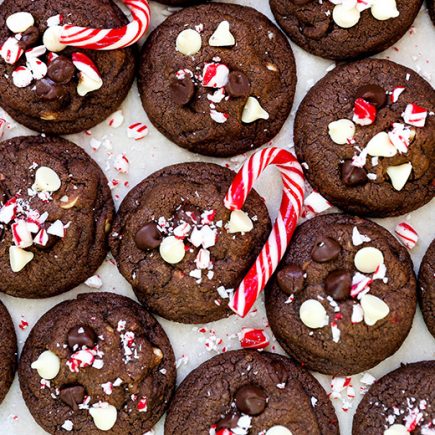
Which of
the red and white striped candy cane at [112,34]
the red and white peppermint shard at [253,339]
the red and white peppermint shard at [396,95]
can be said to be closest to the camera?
the red and white striped candy cane at [112,34]

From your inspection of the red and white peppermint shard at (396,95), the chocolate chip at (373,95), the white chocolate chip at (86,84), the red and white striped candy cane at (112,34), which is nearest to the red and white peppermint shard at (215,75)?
the red and white striped candy cane at (112,34)

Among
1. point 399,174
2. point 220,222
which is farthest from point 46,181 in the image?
point 399,174

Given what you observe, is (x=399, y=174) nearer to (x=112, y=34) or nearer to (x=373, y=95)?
(x=373, y=95)

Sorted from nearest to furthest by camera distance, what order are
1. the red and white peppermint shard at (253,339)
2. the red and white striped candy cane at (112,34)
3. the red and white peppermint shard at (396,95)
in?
the red and white striped candy cane at (112,34) < the red and white peppermint shard at (396,95) < the red and white peppermint shard at (253,339)

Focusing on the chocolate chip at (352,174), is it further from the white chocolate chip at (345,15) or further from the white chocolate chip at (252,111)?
the white chocolate chip at (345,15)

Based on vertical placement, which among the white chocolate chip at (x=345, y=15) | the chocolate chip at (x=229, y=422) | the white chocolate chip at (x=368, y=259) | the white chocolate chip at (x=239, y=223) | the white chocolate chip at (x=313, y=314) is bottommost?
the chocolate chip at (x=229, y=422)

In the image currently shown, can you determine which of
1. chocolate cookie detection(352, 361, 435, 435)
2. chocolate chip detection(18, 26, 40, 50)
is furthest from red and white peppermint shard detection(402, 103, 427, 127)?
chocolate chip detection(18, 26, 40, 50)

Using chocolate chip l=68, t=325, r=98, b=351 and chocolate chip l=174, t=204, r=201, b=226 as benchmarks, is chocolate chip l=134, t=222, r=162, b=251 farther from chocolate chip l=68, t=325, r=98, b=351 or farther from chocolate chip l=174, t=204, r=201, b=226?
chocolate chip l=68, t=325, r=98, b=351
